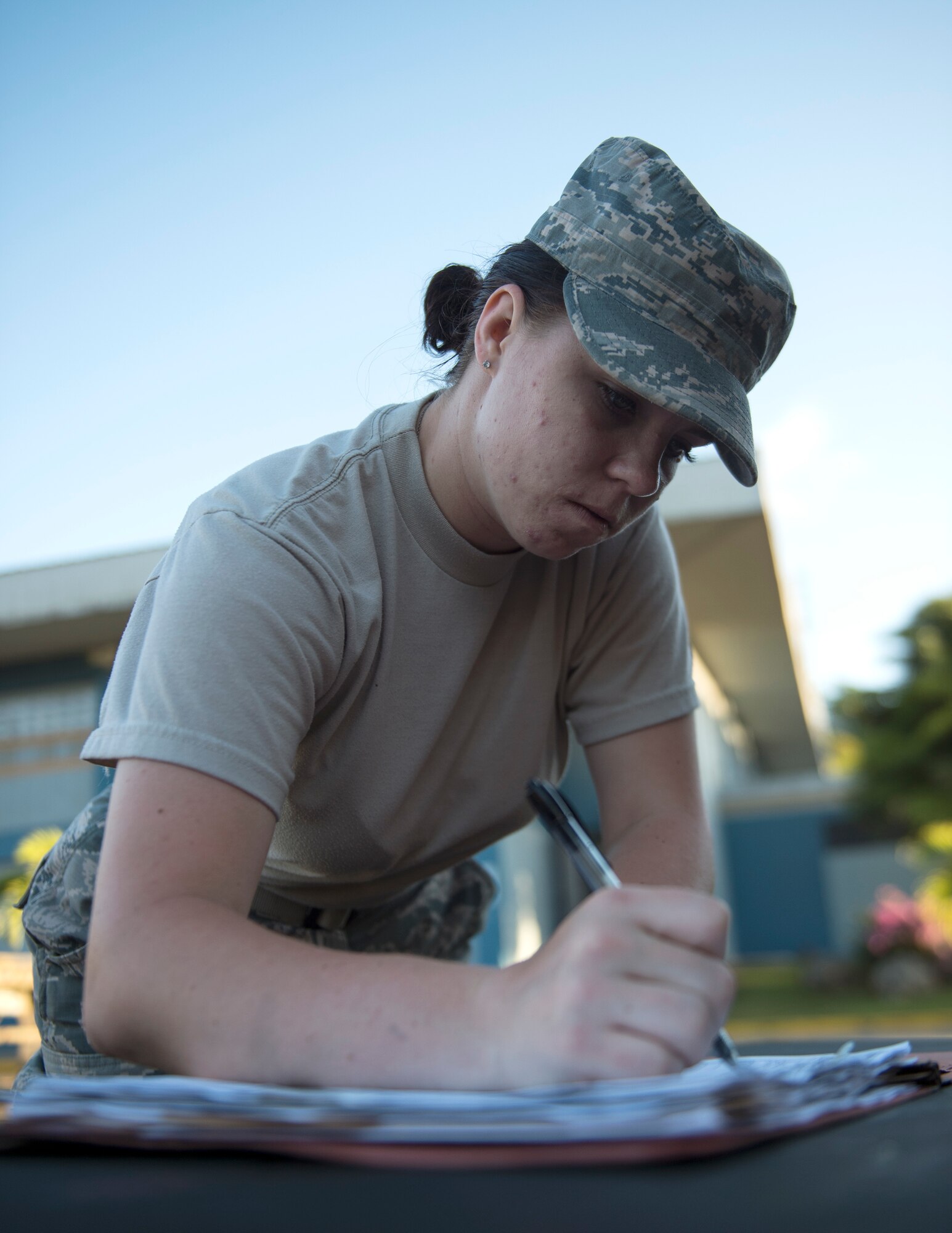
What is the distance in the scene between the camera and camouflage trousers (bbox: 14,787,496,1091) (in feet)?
4.00

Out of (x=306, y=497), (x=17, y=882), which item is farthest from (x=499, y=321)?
(x=17, y=882)

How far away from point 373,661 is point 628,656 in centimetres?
42

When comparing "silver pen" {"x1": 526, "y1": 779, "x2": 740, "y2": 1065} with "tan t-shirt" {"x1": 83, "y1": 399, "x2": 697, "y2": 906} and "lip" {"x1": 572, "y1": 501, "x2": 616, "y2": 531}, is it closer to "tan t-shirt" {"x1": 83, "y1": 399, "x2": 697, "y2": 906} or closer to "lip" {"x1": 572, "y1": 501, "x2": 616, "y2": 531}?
"tan t-shirt" {"x1": 83, "y1": 399, "x2": 697, "y2": 906}

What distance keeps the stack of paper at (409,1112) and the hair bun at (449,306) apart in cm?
111

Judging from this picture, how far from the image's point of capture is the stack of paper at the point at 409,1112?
0.49m

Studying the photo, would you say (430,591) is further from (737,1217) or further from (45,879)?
(737,1217)

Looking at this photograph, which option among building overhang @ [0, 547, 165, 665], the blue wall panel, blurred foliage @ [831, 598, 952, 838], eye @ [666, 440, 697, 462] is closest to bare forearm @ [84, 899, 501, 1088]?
eye @ [666, 440, 697, 462]

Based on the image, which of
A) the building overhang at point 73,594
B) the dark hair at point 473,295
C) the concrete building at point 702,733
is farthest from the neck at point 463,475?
the building overhang at point 73,594

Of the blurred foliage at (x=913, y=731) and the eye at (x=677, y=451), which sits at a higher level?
the eye at (x=677, y=451)

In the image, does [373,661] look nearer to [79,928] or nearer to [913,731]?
[79,928]

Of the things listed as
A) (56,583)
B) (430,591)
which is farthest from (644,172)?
(56,583)

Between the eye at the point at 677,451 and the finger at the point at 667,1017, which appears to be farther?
the eye at the point at 677,451

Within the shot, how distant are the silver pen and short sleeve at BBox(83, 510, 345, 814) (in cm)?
23

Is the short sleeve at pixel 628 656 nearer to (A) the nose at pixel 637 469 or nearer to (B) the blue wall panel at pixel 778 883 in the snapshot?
(A) the nose at pixel 637 469
